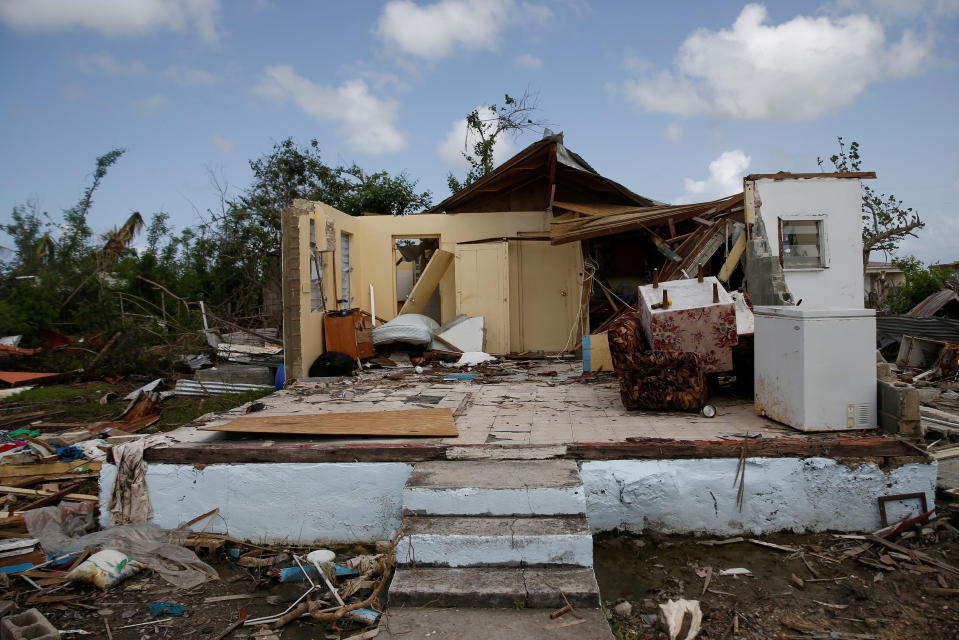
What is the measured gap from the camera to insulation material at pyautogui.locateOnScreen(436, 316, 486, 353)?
10398 millimetres

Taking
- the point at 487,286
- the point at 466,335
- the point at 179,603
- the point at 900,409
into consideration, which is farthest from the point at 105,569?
the point at 487,286

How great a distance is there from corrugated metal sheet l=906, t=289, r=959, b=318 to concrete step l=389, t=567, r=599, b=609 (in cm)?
1474

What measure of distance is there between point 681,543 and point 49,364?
495 inches

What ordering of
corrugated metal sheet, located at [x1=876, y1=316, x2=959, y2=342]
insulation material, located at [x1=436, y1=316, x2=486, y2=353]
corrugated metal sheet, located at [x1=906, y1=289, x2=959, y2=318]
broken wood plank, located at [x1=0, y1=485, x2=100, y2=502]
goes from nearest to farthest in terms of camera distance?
broken wood plank, located at [x1=0, y1=485, x2=100, y2=502] → insulation material, located at [x1=436, y1=316, x2=486, y2=353] → corrugated metal sheet, located at [x1=876, y1=316, x2=959, y2=342] → corrugated metal sheet, located at [x1=906, y1=289, x2=959, y2=318]

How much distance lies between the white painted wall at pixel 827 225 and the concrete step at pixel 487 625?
8.09 meters

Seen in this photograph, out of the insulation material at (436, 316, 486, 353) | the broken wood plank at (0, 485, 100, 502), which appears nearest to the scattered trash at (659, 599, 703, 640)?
Result: the broken wood plank at (0, 485, 100, 502)

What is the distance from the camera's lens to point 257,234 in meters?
16.3

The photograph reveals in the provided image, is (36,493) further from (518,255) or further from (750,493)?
(518,255)

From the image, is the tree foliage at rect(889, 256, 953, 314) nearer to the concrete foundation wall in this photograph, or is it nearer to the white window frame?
the white window frame

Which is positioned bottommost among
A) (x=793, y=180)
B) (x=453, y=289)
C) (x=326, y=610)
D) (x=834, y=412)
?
(x=326, y=610)

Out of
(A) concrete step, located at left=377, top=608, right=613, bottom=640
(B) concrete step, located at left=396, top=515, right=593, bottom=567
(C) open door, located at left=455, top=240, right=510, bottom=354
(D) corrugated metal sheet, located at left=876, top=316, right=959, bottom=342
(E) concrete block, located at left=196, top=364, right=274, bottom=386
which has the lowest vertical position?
(A) concrete step, located at left=377, top=608, right=613, bottom=640

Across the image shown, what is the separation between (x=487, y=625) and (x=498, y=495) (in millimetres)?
834

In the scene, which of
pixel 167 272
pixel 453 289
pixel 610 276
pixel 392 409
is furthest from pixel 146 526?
pixel 167 272

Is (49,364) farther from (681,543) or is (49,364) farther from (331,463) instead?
(681,543)
